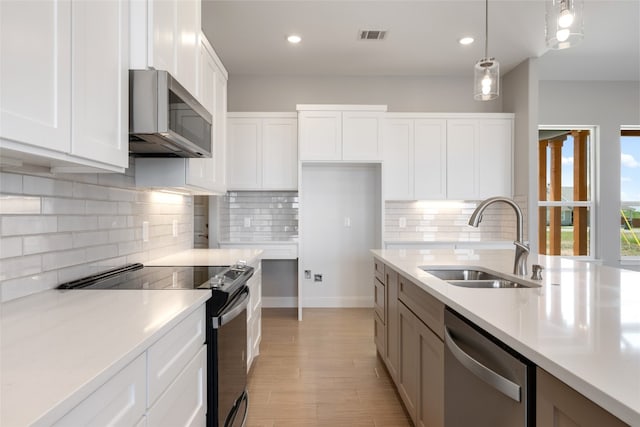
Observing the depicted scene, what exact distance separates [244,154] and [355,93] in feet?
5.20

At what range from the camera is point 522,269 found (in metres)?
1.92

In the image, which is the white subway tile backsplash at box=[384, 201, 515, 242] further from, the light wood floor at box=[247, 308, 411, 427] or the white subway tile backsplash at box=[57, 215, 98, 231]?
the white subway tile backsplash at box=[57, 215, 98, 231]

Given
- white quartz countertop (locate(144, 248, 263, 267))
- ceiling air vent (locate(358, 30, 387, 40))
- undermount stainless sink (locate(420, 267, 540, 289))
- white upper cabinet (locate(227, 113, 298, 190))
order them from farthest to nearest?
white upper cabinet (locate(227, 113, 298, 190)) → ceiling air vent (locate(358, 30, 387, 40)) → white quartz countertop (locate(144, 248, 263, 267)) → undermount stainless sink (locate(420, 267, 540, 289))

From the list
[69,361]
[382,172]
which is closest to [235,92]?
[382,172]

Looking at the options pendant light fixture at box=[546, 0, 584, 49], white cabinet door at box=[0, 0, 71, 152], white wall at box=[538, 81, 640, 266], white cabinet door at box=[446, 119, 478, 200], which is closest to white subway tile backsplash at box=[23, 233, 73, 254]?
white cabinet door at box=[0, 0, 71, 152]

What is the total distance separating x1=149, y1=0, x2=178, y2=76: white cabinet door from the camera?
5.48 ft

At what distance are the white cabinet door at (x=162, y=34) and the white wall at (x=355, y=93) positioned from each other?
295 cm

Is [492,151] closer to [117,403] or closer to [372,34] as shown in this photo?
[372,34]

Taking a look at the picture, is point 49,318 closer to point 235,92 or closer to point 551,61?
point 235,92

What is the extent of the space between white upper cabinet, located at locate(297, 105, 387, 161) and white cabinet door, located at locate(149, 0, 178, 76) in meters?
2.51

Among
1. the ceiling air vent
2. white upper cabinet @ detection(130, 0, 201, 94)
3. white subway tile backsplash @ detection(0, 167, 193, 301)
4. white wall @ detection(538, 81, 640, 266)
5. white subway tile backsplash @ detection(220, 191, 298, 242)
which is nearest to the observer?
white subway tile backsplash @ detection(0, 167, 193, 301)

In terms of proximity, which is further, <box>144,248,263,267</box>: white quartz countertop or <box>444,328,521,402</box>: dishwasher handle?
<box>144,248,263,267</box>: white quartz countertop

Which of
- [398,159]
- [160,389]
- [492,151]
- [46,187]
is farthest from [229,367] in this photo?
[492,151]

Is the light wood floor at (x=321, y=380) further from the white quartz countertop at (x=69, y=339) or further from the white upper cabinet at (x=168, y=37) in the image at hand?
the white upper cabinet at (x=168, y=37)
